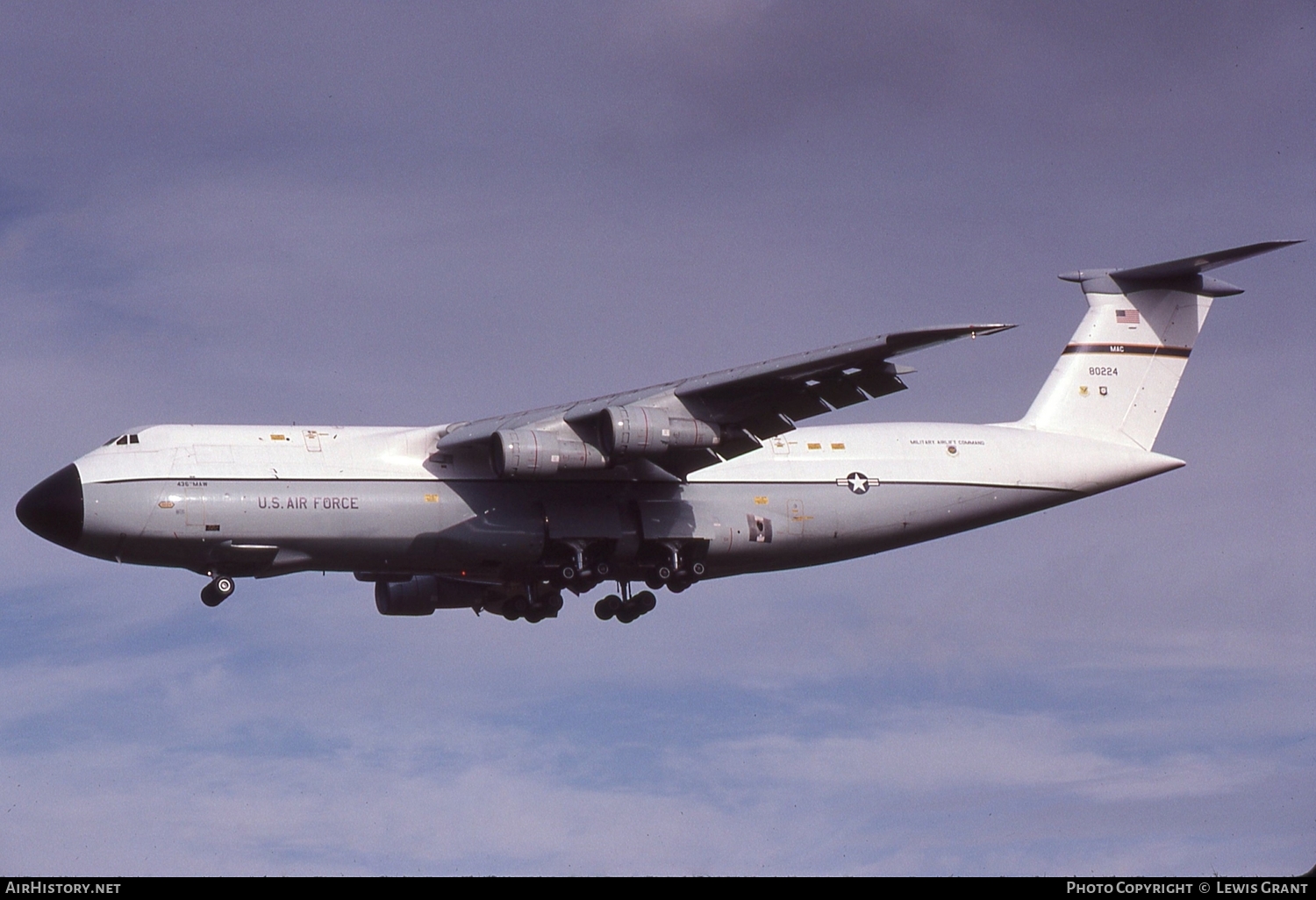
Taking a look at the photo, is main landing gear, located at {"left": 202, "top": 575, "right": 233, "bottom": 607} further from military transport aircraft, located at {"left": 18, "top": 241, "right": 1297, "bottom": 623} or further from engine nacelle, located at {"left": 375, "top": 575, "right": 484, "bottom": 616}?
engine nacelle, located at {"left": 375, "top": 575, "right": 484, "bottom": 616}

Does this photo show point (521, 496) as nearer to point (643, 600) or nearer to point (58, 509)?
point (643, 600)

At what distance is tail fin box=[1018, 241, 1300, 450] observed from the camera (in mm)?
30734

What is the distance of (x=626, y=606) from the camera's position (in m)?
28.8

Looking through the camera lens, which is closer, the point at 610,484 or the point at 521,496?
the point at 521,496

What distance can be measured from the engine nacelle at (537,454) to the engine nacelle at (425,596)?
12.1ft

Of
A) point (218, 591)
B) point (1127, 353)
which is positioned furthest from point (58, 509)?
point (1127, 353)

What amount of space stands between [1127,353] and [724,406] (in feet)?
27.0

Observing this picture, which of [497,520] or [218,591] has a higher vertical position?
[497,520]

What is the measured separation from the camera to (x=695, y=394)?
85.7 feet

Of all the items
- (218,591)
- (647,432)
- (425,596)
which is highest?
(647,432)

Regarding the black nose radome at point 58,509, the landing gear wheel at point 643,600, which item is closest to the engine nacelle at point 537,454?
the landing gear wheel at point 643,600

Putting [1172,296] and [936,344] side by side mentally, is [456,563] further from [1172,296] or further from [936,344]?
[1172,296]

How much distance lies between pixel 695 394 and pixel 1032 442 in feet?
21.3
